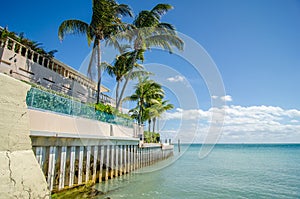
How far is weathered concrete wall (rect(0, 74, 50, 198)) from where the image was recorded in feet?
10.2

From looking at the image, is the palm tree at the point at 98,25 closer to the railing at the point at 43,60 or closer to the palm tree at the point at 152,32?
the palm tree at the point at 152,32

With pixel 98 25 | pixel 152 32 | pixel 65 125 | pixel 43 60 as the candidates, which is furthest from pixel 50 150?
pixel 152 32

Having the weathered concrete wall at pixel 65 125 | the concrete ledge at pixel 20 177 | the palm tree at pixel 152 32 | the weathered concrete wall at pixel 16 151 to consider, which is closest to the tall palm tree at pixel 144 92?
the palm tree at pixel 152 32

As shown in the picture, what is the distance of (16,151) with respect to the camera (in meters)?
3.40

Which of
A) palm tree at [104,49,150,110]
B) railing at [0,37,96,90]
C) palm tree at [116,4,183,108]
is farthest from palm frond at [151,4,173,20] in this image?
railing at [0,37,96,90]

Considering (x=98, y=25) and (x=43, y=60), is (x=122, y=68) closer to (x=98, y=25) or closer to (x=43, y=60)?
(x=98, y=25)

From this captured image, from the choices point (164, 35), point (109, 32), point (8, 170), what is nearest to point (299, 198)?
point (8, 170)

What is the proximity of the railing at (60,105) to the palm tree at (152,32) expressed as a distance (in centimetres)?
520

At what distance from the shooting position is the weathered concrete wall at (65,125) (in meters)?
6.12

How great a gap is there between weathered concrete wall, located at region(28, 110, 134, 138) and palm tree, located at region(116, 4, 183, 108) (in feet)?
16.5

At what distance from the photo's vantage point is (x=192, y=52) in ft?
41.3

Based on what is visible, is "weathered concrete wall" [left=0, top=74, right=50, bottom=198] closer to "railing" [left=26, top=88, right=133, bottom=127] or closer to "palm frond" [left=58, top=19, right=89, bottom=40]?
"railing" [left=26, top=88, right=133, bottom=127]

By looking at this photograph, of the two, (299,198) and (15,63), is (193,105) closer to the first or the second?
(299,198)

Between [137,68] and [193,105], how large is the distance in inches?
274
